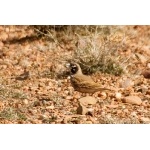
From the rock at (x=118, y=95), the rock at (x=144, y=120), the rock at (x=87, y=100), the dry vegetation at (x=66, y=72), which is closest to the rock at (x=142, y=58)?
the dry vegetation at (x=66, y=72)

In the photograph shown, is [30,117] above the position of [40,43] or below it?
below

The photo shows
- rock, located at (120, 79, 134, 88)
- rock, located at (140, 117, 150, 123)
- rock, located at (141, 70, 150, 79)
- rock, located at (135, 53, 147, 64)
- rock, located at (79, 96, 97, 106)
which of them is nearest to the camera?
rock, located at (140, 117, 150, 123)

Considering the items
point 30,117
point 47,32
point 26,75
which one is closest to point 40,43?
point 47,32

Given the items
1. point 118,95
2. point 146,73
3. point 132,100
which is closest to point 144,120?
point 132,100

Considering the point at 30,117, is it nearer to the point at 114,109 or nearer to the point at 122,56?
the point at 114,109

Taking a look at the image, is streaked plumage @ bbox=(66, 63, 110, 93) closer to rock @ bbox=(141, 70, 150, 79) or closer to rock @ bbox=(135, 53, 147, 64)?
rock @ bbox=(141, 70, 150, 79)

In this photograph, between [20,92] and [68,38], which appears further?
[68,38]

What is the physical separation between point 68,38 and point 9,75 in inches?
35.2

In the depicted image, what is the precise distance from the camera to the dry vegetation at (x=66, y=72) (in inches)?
230

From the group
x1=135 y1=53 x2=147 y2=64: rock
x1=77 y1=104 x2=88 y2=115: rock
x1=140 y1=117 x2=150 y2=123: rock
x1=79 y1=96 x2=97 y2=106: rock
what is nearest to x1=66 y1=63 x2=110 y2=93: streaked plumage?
x1=79 y1=96 x2=97 y2=106: rock

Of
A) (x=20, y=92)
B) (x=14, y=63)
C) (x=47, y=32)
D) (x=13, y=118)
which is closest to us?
(x=13, y=118)

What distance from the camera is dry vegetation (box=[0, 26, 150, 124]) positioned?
230 inches

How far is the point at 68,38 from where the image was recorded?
23.0 ft

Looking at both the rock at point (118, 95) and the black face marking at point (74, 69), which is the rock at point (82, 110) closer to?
the rock at point (118, 95)
